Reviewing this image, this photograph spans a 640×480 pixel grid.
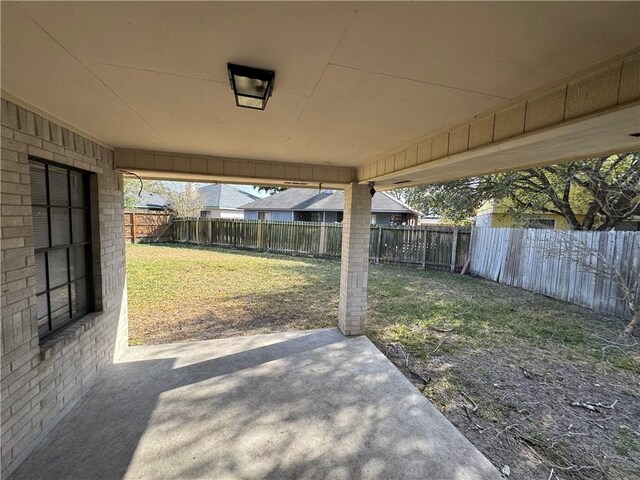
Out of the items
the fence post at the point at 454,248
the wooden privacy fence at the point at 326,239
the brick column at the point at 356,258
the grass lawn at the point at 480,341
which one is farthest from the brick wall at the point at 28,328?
the fence post at the point at 454,248

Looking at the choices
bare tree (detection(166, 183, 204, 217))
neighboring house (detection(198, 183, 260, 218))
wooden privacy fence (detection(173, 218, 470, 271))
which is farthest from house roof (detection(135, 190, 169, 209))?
wooden privacy fence (detection(173, 218, 470, 271))

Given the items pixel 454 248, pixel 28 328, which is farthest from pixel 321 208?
pixel 28 328

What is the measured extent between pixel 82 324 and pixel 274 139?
2.62 meters

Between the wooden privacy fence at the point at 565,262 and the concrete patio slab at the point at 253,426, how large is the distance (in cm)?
477

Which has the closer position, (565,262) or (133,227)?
(565,262)

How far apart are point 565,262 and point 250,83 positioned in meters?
7.75

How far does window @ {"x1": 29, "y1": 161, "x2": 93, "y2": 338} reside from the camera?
242 centimetres

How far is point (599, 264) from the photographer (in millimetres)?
5652

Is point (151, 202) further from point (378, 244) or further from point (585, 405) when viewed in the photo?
point (585, 405)

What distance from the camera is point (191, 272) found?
8.40 m

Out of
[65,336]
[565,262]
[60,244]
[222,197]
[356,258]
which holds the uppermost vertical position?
[222,197]

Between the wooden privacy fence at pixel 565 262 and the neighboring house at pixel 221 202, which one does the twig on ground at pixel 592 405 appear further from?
the neighboring house at pixel 221 202

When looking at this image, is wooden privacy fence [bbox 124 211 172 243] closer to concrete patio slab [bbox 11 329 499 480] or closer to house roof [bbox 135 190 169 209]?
house roof [bbox 135 190 169 209]

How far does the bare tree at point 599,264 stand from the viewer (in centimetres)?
481
